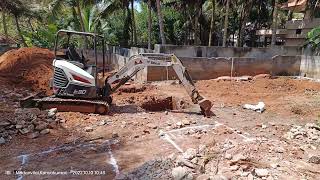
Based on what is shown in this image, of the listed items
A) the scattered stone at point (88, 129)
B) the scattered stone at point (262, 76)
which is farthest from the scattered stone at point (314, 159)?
the scattered stone at point (262, 76)

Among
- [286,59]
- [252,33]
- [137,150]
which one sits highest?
[252,33]

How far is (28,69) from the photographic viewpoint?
15.6m

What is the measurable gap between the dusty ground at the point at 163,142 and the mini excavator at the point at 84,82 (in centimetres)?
39

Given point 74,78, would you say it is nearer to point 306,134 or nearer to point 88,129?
point 88,129

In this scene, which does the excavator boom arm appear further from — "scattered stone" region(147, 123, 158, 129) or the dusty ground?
"scattered stone" region(147, 123, 158, 129)

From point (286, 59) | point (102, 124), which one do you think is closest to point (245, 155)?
point (102, 124)

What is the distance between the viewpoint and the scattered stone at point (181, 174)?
526cm

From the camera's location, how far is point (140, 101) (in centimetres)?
1202

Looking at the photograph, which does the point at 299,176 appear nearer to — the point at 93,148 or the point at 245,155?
the point at 245,155

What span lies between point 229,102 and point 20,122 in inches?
259

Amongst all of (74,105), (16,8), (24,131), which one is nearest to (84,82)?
(74,105)

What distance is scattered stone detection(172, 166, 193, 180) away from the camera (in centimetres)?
526

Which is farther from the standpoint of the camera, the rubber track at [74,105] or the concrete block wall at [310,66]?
the concrete block wall at [310,66]

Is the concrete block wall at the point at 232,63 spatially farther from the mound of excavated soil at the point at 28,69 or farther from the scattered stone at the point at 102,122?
the scattered stone at the point at 102,122
